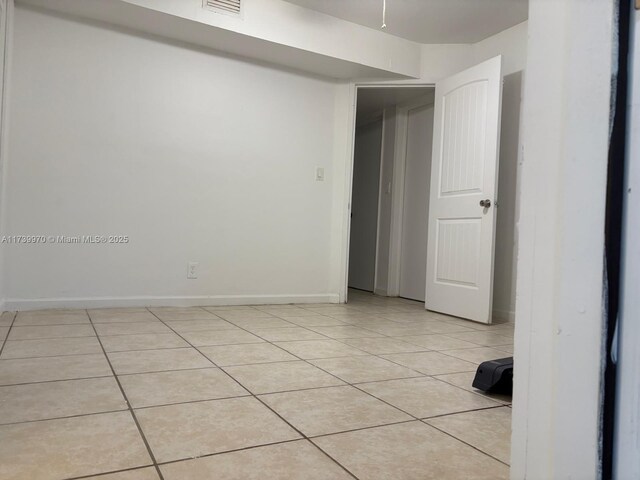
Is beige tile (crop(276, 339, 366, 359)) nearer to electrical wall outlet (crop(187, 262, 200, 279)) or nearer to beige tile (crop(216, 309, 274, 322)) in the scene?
beige tile (crop(216, 309, 274, 322))

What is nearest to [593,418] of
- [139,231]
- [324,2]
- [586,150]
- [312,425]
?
[586,150]

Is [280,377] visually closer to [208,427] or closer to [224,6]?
[208,427]

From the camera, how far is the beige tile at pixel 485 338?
102 inches

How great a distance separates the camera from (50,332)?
2.33 metres

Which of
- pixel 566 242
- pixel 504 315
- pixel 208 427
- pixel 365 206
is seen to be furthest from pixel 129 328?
pixel 365 206

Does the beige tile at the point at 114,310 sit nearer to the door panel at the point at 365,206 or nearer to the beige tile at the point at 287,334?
the beige tile at the point at 287,334

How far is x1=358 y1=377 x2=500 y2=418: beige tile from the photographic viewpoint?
55.8 inches

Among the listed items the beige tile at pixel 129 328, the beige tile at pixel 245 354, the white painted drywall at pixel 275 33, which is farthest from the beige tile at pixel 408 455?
the white painted drywall at pixel 275 33

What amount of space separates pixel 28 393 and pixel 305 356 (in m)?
1.04

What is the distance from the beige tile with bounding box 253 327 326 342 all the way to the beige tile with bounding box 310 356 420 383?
464 mm

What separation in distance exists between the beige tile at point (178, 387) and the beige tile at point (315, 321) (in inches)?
48.6

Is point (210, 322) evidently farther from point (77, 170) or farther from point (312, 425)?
point (312, 425)

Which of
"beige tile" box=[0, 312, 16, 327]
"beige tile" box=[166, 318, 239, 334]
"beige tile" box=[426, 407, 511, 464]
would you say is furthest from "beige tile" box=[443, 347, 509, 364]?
"beige tile" box=[0, 312, 16, 327]

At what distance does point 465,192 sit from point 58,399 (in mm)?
3008
